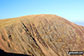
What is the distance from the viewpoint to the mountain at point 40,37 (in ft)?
144

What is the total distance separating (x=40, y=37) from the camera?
51.2 m

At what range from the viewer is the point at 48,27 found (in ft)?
185

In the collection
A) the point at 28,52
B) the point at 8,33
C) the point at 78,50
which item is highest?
the point at 8,33

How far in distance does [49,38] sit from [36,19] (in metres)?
12.0

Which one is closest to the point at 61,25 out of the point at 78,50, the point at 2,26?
the point at 78,50

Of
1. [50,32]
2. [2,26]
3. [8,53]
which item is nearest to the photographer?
[8,53]

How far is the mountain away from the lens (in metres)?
44.0

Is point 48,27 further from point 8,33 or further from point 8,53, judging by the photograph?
point 8,53

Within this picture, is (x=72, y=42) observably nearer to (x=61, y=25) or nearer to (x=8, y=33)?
(x=61, y=25)

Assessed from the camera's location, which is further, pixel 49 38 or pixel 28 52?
pixel 49 38

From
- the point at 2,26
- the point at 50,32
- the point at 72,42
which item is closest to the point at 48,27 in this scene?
the point at 50,32

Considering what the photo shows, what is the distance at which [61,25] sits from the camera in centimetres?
5909

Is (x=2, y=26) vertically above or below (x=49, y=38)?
above

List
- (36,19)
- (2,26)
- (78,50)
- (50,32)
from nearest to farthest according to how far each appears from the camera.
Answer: (2,26), (78,50), (50,32), (36,19)
